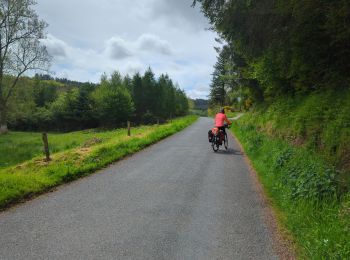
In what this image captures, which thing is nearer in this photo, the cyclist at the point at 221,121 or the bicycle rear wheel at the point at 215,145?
the bicycle rear wheel at the point at 215,145

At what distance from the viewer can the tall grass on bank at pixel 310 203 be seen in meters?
4.46

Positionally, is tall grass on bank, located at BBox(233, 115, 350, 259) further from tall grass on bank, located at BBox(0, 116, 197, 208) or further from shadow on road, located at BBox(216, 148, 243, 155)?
tall grass on bank, located at BBox(0, 116, 197, 208)

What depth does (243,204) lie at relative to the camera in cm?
717

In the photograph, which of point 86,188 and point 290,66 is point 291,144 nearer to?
point 290,66

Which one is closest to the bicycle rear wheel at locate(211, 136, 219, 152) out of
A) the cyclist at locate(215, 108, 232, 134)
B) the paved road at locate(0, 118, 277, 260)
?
the cyclist at locate(215, 108, 232, 134)

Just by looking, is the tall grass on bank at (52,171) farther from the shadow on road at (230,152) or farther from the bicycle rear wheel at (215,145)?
the shadow on road at (230,152)

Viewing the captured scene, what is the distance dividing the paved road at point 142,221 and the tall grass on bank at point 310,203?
19.8 inches

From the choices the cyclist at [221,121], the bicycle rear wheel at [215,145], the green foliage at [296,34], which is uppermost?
the green foliage at [296,34]

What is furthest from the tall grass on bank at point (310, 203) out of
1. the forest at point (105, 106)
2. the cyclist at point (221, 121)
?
the forest at point (105, 106)

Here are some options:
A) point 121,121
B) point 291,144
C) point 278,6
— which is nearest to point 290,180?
point 291,144

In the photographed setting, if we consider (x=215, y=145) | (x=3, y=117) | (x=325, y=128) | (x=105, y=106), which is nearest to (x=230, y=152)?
(x=215, y=145)

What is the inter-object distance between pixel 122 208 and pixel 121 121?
6342 cm

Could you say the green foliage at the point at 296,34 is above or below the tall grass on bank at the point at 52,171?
above

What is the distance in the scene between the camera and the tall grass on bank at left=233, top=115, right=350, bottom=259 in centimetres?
446
